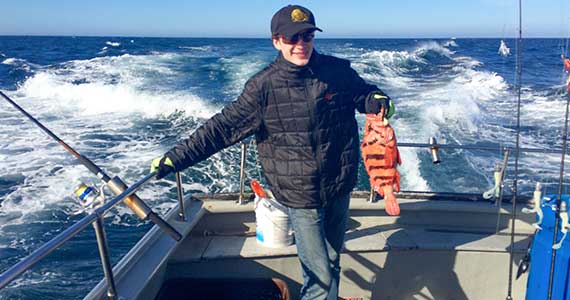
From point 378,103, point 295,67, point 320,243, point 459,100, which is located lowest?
point 459,100

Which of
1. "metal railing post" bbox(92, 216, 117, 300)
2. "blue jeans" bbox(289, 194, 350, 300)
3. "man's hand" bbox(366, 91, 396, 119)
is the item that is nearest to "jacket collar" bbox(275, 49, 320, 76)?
"man's hand" bbox(366, 91, 396, 119)

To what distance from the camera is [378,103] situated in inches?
97.3

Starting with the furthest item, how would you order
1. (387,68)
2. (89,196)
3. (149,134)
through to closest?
1. (387,68)
2. (149,134)
3. (89,196)

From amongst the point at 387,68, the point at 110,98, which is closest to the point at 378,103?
the point at 110,98

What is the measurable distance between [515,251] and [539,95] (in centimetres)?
1531

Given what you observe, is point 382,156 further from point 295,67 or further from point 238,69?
point 238,69

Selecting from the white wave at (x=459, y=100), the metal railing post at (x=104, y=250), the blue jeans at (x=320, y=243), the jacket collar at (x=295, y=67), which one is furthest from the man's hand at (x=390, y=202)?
the white wave at (x=459, y=100)

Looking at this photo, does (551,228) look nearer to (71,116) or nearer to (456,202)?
(456,202)

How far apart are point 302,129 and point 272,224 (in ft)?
3.95

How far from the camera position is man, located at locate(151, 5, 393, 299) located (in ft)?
7.48

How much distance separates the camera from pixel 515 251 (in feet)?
11.4

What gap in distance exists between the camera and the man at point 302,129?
228 centimetres

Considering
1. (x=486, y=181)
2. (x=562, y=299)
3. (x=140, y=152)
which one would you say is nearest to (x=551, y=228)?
(x=562, y=299)

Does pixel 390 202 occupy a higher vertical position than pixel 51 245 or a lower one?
lower
